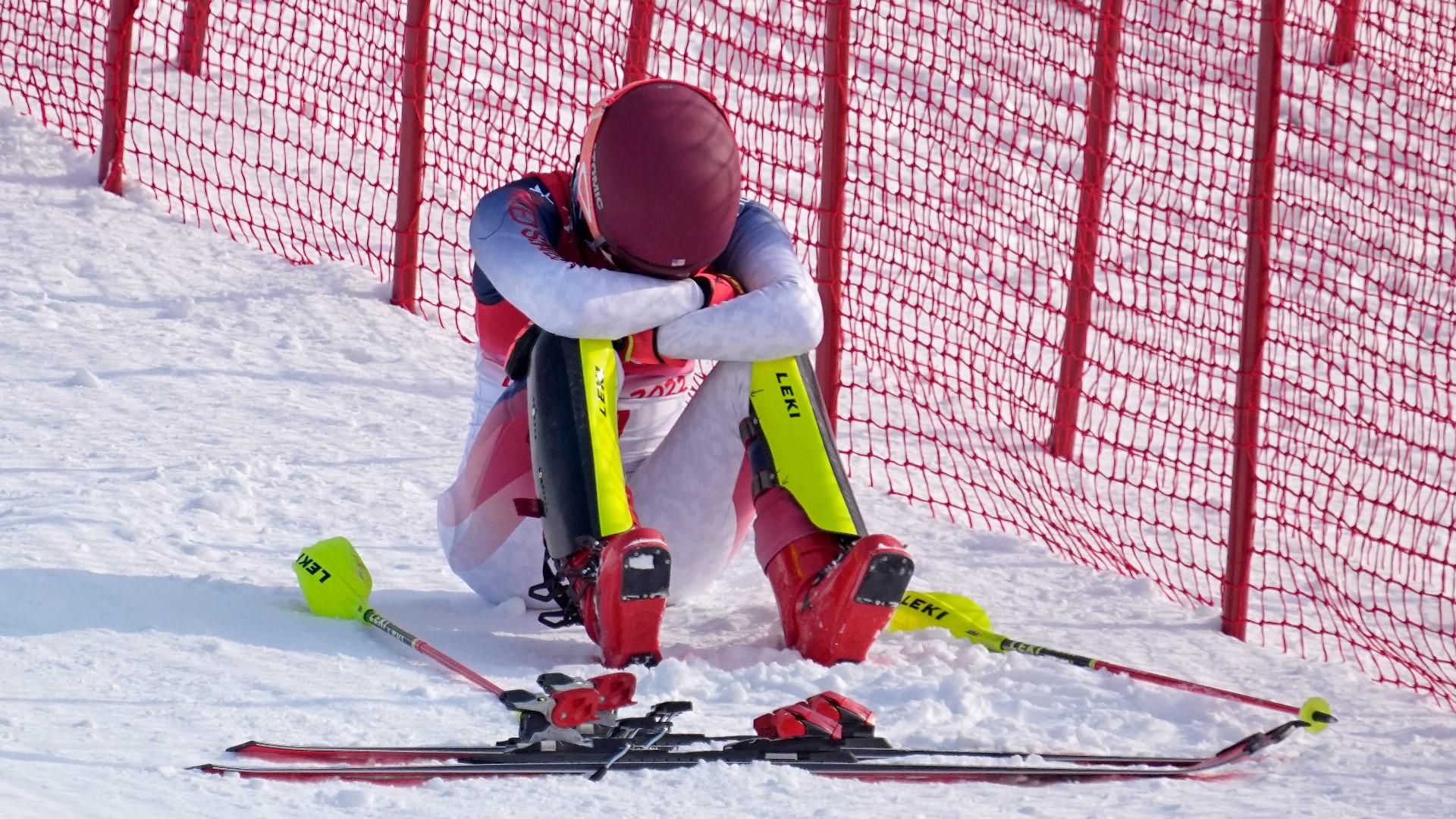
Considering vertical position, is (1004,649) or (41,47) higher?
(41,47)

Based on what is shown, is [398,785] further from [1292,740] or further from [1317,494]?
[1317,494]

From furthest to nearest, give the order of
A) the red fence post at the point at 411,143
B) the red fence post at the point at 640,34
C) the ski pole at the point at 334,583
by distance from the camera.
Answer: the red fence post at the point at 640,34 < the red fence post at the point at 411,143 < the ski pole at the point at 334,583

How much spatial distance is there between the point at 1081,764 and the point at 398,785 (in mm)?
1105

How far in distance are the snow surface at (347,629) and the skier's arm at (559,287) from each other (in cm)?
64

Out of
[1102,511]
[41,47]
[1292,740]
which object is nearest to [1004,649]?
[1292,740]

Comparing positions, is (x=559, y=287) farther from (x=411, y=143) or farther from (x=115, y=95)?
(x=115, y=95)

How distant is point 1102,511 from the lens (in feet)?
16.5

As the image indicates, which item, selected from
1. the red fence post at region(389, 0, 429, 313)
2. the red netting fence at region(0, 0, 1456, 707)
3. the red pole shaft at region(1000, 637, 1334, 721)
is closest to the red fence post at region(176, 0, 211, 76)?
the red netting fence at region(0, 0, 1456, 707)

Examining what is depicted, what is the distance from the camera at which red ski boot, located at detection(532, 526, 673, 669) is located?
9.92 feet

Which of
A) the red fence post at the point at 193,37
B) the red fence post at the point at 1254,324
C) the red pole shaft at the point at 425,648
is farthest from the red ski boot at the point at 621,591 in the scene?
the red fence post at the point at 193,37

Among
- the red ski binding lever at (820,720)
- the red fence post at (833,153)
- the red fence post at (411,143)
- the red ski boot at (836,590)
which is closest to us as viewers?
the red ski binding lever at (820,720)

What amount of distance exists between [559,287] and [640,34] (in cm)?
253

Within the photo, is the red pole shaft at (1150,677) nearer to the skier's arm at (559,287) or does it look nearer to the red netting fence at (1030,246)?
the red netting fence at (1030,246)

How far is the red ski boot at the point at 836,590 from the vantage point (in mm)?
3090
